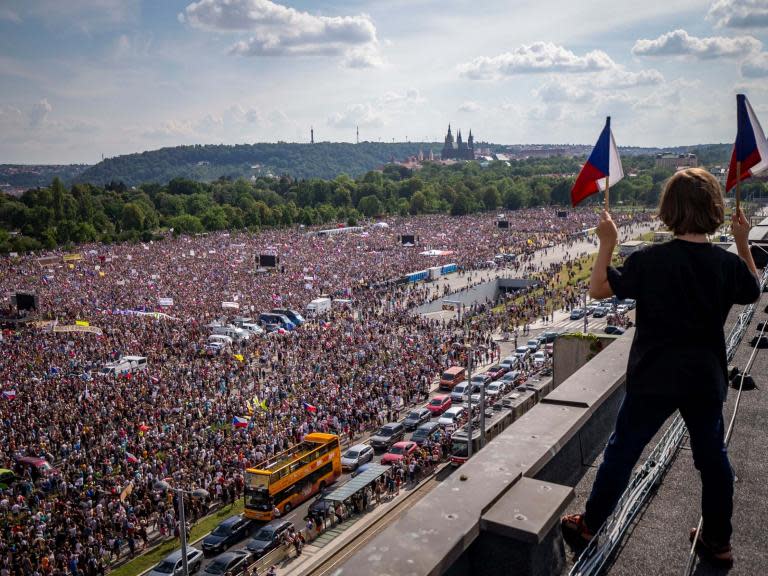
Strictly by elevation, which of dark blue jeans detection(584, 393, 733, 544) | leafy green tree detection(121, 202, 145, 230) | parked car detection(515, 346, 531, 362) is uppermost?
dark blue jeans detection(584, 393, 733, 544)

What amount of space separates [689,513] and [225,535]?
13.7 m

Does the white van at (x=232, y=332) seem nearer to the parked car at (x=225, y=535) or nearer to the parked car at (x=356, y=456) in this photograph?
the parked car at (x=356, y=456)

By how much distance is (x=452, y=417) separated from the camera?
2283cm

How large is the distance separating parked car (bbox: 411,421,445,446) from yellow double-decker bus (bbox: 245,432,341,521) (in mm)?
3155

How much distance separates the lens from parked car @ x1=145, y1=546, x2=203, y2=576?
14.1 m

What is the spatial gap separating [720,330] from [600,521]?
117 cm

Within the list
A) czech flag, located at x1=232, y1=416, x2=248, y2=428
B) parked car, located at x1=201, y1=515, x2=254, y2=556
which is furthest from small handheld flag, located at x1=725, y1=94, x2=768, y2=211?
czech flag, located at x1=232, y1=416, x2=248, y2=428

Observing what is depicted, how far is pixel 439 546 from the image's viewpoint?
3004mm

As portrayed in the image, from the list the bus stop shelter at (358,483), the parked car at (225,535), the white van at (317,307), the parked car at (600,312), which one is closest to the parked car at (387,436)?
the bus stop shelter at (358,483)

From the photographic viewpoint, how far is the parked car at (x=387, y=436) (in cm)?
2192

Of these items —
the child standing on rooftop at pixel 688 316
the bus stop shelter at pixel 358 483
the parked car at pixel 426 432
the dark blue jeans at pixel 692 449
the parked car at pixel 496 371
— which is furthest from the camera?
the parked car at pixel 496 371

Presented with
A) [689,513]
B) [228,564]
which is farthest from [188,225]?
[689,513]

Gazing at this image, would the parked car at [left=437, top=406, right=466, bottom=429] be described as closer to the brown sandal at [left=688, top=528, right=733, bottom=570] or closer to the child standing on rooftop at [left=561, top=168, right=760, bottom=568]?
the brown sandal at [left=688, top=528, right=733, bottom=570]

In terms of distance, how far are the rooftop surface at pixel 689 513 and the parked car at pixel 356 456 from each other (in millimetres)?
15833
